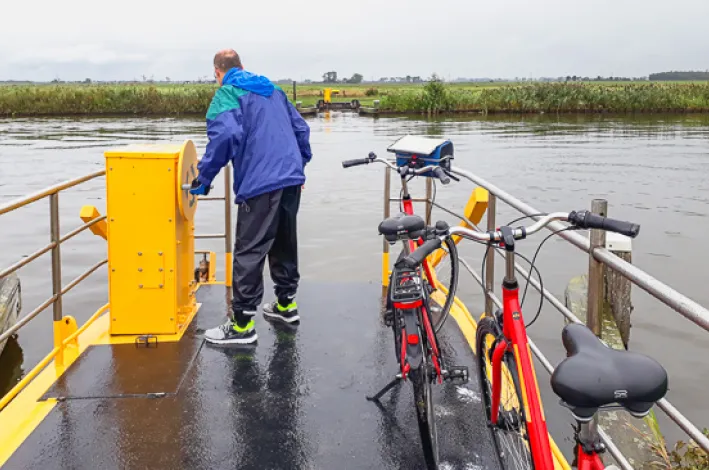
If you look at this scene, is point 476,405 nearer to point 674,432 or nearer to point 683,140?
point 674,432

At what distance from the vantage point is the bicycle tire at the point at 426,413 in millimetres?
3244

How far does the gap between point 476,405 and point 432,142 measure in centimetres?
173

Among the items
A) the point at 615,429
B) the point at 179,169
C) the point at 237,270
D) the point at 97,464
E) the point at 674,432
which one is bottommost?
the point at 674,432

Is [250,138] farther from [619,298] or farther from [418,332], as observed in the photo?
[619,298]

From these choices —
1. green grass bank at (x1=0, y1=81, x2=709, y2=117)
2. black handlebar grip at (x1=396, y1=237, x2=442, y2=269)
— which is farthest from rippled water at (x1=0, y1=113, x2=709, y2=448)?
green grass bank at (x1=0, y1=81, x2=709, y2=117)

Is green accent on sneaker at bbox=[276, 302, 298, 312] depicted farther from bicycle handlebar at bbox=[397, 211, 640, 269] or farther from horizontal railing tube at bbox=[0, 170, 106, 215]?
bicycle handlebar at bbox=[397, 211, 640, 269]

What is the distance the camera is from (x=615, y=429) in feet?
14.9

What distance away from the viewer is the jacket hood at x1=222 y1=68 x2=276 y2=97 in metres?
4.46

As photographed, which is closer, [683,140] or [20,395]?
[20,395]

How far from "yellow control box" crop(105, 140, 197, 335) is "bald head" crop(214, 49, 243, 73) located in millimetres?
594

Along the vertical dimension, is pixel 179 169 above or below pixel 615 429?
above

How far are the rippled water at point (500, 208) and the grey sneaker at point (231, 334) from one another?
9.79 feet

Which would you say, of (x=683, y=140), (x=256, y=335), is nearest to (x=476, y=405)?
(x=256, y=335)

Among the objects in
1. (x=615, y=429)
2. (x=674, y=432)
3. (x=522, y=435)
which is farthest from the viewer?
(x=674, y=432)
